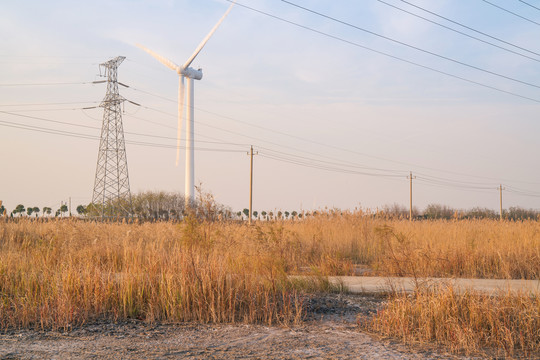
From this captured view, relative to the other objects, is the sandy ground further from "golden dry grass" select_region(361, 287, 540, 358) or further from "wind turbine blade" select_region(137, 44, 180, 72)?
"wind turbine blade" select_region(137, 44, 180, 72)

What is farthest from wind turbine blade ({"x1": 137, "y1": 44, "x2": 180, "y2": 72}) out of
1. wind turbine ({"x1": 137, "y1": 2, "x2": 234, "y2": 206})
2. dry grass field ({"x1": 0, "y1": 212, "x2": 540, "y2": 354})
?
dry grass field ({"x1": 0, "y1": 212, "x2": 540, "y2": 354})

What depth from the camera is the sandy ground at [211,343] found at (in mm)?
5332

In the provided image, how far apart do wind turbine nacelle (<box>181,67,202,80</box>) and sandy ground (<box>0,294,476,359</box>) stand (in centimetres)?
3766

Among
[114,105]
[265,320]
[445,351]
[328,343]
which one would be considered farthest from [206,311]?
[114,105]

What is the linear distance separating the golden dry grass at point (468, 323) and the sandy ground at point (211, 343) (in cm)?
28

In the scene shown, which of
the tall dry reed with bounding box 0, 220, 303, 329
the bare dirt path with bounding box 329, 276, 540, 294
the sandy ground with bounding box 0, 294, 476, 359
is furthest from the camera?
the bare dirt path with bounding box 329, 276, 540, 294

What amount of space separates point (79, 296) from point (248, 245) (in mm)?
4939

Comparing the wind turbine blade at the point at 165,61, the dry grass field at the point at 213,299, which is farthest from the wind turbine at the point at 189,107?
the dry grass field at the point at 213,299

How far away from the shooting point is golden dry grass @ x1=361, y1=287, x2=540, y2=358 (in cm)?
561

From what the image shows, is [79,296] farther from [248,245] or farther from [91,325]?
[248,245]

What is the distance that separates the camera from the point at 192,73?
4353 cm

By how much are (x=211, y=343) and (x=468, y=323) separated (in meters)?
3.13

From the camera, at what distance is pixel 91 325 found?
22.2ft

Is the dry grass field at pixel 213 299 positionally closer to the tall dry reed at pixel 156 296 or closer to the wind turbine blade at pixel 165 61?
the tall dry reed at pixel 156 296
